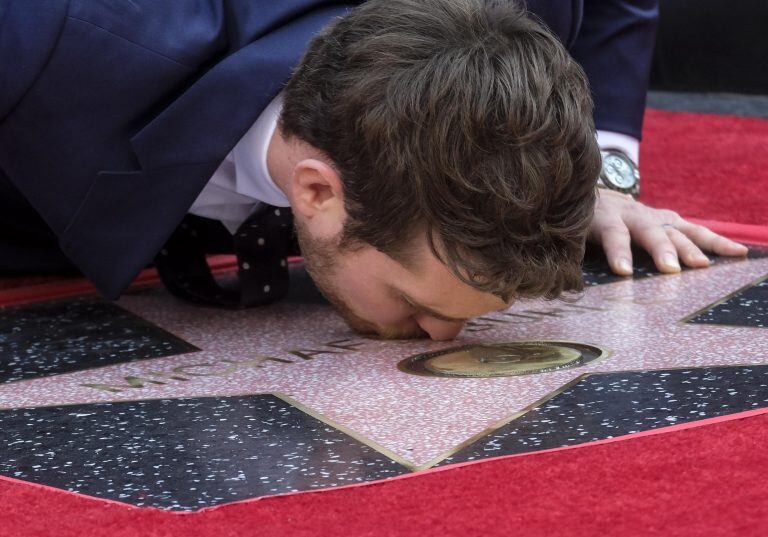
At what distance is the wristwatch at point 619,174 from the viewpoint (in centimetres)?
151

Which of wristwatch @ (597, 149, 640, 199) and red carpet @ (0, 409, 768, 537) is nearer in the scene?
red carpet @ (0, 409, 768, 537)

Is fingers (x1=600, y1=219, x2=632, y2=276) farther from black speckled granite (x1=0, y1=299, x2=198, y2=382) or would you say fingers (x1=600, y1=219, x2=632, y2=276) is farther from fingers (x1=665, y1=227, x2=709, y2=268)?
black speckled granite (x1=0, y1=299, x2=198, y2=382)

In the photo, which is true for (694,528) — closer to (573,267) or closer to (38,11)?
(573,267)

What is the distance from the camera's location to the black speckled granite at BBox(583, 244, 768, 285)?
1370mm

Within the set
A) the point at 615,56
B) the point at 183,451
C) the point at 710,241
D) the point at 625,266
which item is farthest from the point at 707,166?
the point at 183,451

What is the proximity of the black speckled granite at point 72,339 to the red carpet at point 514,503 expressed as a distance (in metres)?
0.31

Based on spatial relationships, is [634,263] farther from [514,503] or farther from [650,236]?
[514,503]

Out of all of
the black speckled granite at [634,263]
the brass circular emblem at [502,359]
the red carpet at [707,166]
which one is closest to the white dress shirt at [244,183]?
the brass circular emblem at [502,359]

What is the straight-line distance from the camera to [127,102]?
1.18 m

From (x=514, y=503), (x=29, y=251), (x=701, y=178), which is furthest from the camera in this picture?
(x=701, y=178)

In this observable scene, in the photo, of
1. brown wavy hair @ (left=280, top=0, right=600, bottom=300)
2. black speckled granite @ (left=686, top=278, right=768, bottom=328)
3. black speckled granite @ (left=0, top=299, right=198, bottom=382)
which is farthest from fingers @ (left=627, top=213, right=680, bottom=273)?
black speckled granite @ (left=0, top=299, right=198, bottom=382)

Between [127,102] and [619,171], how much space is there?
0.65 meters

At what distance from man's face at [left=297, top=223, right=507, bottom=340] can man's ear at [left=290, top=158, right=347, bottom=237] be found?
0.05ft

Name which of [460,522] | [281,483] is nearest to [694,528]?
[460,522]
